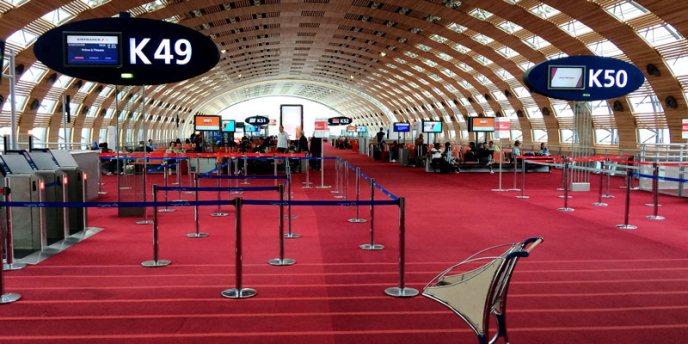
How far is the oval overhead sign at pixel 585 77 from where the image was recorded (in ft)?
41.5

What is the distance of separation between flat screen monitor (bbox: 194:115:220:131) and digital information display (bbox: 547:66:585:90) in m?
13.6

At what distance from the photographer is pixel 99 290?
18.1 ft

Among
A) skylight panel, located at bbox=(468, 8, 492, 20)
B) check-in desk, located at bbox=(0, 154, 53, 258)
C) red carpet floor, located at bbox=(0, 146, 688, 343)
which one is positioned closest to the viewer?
red carpet floor, located at bbox=(0, 146, 688, 343)

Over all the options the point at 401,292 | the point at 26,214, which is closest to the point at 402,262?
the point at 401,292

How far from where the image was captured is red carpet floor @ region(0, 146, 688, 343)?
14.4 ft

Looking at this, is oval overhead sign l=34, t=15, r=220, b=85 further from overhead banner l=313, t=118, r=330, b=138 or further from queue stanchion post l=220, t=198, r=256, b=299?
overhead banner l=313, t=118, r=330, b=138

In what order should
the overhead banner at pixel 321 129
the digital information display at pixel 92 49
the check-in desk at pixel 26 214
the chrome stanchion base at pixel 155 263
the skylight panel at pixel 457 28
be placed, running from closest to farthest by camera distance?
the chrome stanchion base at pixel 155 263
the check-in desk at pixel 26 214
the digital information display at pixel 92 49
the overhead banner at pixel 321 129
the skylight panel at pixel 457 28

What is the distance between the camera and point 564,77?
12703mm

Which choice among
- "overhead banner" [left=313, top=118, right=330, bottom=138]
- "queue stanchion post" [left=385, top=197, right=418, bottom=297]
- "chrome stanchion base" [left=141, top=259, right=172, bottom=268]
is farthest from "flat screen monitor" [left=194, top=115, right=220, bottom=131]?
"queue stanchion post" [left=385, top=197, right=418, bottom=297]

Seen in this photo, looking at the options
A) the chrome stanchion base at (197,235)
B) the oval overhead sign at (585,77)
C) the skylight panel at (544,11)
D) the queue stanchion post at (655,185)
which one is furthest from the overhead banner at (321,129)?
the chrome stanchion base at (197,235)

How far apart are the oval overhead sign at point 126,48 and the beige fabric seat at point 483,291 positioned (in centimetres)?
556

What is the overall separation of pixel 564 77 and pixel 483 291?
1066 cm

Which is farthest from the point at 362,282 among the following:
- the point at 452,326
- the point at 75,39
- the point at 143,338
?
the point at 75,39

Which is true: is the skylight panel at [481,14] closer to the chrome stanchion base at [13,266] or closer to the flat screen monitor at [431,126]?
the flat screen monitor at [431,126]
